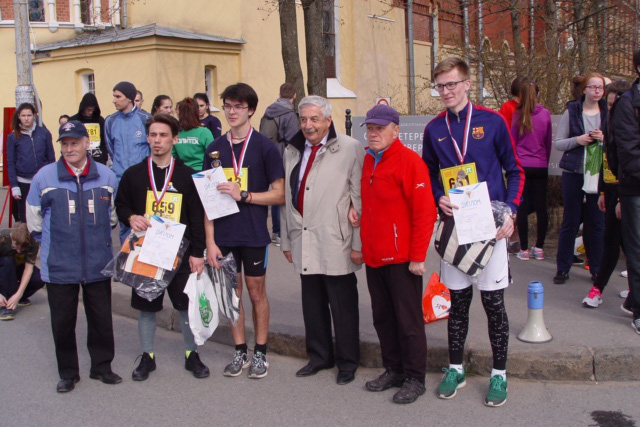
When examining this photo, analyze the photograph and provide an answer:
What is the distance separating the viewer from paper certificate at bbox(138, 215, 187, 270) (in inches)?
201

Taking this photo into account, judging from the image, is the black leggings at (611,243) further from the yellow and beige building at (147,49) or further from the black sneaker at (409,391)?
the yellow and beige building at (147,49)

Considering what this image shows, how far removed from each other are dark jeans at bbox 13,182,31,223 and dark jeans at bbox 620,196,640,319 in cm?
732

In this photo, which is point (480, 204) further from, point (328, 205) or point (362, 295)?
point (362, 295)

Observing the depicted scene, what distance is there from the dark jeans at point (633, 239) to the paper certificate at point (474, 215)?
5.45 feet

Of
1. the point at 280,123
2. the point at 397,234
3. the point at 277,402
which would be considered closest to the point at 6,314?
the point at 277,402

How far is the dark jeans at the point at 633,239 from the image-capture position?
539 cm

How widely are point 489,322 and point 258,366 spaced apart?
1.81 meters

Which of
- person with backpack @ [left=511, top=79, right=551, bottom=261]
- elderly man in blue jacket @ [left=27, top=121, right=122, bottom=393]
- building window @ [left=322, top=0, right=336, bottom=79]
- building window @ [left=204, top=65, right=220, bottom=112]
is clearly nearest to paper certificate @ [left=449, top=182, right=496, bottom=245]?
elderly man in blue jacket @ [left=27, top=121, right=122, bottom=393]

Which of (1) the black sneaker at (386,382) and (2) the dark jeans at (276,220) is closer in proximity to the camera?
(1) the black sneaker at (386,382)

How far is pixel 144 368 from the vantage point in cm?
544

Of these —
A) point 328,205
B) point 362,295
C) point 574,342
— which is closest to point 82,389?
point 328,205

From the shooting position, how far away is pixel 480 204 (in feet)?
14.4

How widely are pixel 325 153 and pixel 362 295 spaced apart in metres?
2.50

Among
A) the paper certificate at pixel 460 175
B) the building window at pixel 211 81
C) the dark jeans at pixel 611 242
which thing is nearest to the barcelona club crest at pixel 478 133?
the paper certificate at pixel 460 175
